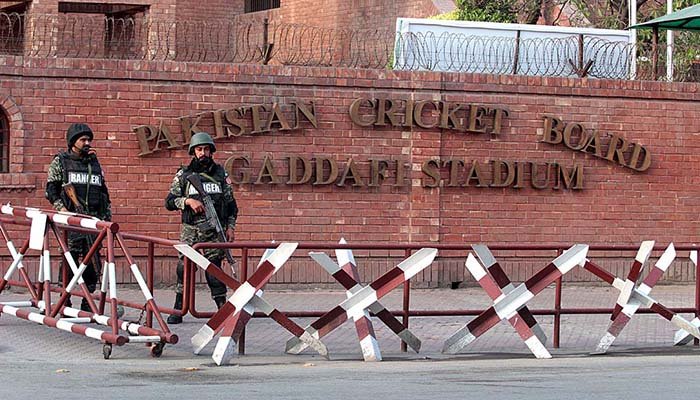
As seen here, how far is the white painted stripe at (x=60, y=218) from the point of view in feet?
35.4

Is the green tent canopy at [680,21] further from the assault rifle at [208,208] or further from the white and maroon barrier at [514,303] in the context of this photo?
the assault rifle at [208,208]

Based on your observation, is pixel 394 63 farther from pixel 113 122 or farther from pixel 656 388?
pixel 656 388

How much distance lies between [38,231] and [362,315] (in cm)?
280

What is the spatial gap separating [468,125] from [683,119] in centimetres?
293

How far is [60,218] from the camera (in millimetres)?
10883

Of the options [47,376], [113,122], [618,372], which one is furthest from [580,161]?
[47,376]

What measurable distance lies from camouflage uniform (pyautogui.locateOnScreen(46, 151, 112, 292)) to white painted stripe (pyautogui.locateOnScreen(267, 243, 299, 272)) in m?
2.33

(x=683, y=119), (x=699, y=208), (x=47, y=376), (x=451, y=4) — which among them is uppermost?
(x=451, y=4)

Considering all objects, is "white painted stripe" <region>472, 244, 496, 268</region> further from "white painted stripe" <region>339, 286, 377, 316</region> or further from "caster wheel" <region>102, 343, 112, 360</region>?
"caster wheel" <region>102, 343, 112, 360</region>

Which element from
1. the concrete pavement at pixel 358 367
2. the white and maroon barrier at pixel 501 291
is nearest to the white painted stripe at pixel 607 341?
the concrete pavement at pixel 358 367

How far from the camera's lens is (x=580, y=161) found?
54.1ft

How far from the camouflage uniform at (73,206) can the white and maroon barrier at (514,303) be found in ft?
11.1

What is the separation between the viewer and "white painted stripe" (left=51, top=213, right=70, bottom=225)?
35.4 ft

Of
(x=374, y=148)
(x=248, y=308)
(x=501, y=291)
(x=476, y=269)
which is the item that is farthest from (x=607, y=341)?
(x=374, y=148)
